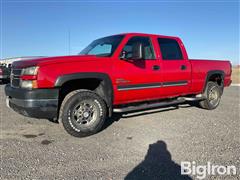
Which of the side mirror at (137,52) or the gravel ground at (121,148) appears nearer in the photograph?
the gravel ground at (121,148)

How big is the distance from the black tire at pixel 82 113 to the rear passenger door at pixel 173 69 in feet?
5.87

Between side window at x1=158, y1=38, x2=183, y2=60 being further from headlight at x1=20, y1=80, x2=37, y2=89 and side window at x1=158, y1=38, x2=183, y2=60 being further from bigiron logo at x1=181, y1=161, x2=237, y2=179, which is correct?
headlight at x1=20, y1=80, x2=37, y2=89

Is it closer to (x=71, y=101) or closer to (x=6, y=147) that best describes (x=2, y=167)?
(x=6, y=147)

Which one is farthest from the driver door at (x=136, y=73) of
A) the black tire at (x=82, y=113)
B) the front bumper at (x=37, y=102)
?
the front bumper at (x=37, y=102)

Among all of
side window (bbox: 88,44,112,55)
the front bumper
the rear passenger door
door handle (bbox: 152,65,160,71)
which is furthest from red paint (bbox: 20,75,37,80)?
the rear passenger door

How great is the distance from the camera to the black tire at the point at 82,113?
4164mm

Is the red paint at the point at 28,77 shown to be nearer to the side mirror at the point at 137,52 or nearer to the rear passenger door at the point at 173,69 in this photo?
the side mirror at the point at 137,52

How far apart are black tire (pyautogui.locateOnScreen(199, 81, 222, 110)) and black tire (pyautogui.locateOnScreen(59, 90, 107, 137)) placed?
355 centimetres

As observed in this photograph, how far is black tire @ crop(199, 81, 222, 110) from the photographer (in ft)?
21.9

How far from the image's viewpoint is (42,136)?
4422 millimetres

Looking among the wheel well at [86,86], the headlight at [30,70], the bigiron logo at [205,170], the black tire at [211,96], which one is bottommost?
the bigiron logo at [205,170]

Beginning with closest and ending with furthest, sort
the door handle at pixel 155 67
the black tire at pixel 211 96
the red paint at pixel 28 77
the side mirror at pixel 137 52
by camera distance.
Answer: the red paint at pixel 28 77 < the side mirror at pixel 137 52 < the door handle at pixel 155 67 < the black tire at pixel 211 96

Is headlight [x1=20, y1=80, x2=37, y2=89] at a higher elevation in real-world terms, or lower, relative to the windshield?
lower

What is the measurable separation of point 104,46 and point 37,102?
2007 mm
